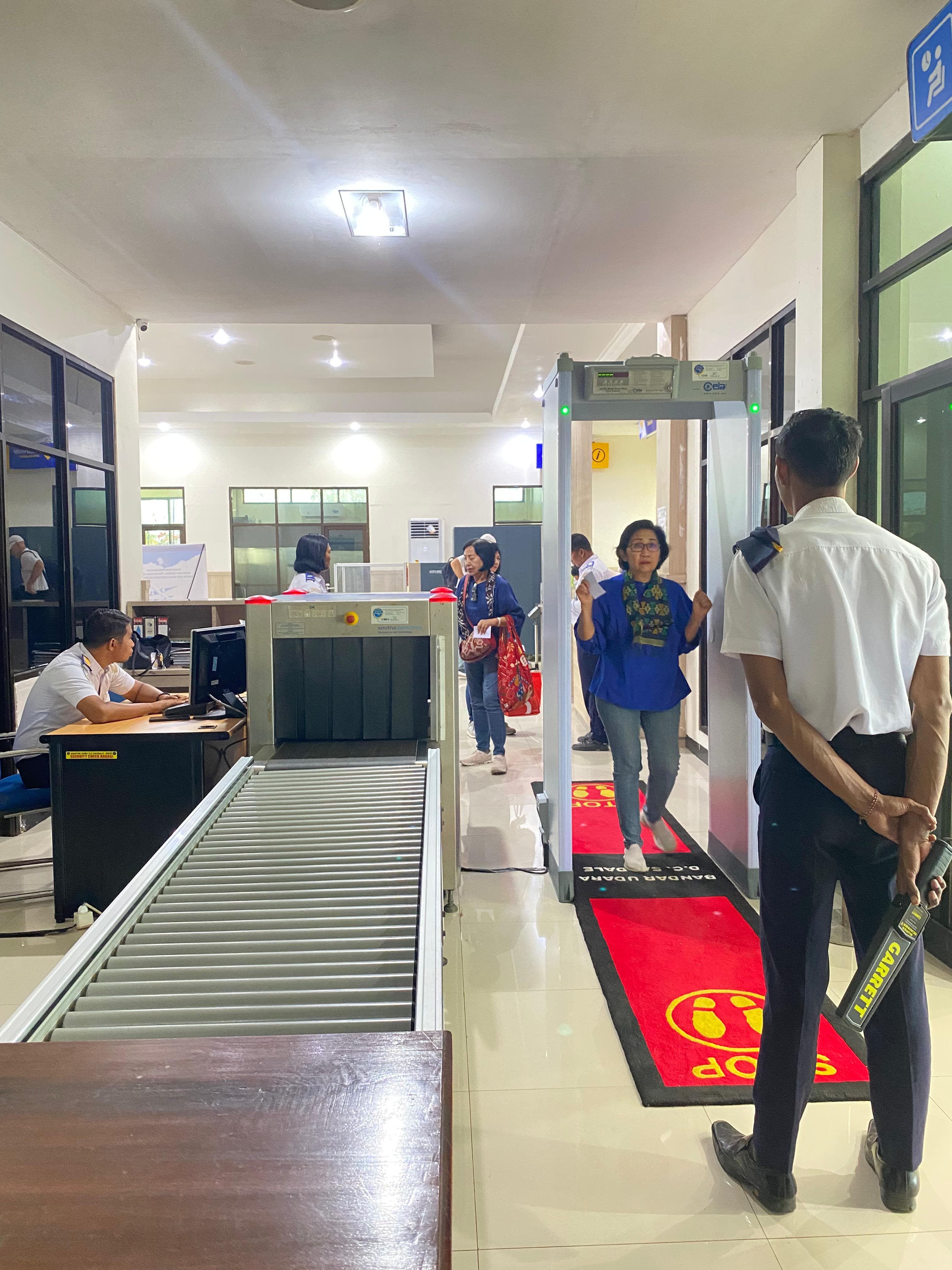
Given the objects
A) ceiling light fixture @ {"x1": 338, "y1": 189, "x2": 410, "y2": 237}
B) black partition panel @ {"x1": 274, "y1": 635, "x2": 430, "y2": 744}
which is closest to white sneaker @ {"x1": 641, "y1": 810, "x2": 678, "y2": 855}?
black partition panel @ {"x1": 274, "y1": 635, "x2": 430, "y2": 744}

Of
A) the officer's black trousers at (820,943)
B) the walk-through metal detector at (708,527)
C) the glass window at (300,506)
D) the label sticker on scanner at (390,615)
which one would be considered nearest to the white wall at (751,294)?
the walk-through metal detector at (708,527)

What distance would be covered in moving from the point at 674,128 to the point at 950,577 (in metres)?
2.05

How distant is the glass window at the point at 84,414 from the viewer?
4.88 m

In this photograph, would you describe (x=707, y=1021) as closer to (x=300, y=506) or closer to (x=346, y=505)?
(x=346, y=505)

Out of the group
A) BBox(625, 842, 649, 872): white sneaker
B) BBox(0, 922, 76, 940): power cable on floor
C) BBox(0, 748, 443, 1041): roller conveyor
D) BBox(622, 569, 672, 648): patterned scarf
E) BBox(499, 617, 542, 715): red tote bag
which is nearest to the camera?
BBox(0, 748, 443, 1041): roller conveyor

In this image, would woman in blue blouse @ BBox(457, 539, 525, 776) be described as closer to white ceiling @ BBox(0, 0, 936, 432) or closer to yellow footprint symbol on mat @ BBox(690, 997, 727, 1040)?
white ceiling @ BBox(0, 0, 936, 432)

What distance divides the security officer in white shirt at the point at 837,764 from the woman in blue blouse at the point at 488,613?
3330mm

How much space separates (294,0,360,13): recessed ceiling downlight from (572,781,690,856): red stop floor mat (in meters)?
3.29

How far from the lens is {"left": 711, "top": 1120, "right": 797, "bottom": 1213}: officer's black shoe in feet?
5.51

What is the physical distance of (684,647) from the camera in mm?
3320

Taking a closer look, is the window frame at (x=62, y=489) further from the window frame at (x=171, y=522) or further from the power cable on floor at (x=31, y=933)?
the window frame at (x=171, y=522)

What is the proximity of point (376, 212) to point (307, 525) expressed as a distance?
954 cm

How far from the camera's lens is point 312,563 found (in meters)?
4.68

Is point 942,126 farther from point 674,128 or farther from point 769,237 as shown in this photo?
point 769,237
